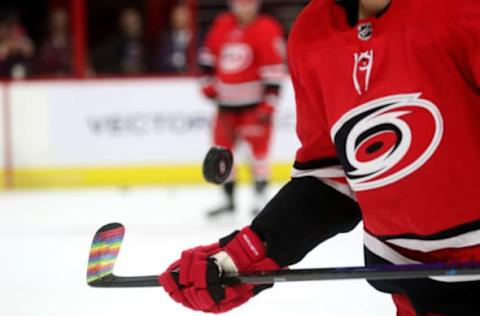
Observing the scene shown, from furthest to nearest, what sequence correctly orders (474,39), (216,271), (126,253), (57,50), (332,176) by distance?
(57,50) < (126,253) < (332,176) < (216,271) < (474,39)

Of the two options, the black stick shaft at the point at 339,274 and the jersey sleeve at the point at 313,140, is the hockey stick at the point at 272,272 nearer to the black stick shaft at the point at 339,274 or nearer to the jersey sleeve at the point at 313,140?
the black stick shaft at the point at 339,274

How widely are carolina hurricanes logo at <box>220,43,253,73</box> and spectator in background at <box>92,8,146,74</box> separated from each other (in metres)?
1.87

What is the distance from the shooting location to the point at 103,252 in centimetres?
139

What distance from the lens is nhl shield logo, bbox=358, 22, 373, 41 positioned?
1.27m

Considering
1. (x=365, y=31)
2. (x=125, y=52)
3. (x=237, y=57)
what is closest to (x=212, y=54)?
(x=237, y=57)

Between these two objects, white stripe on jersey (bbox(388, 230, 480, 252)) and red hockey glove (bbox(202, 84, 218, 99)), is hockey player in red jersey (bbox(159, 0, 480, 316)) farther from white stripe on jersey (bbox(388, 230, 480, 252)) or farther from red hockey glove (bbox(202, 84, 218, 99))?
red hockey glove (bbox(202, 84, 218, 99))

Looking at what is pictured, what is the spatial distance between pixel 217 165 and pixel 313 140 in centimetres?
18

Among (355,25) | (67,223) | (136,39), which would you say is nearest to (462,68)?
(355,25)

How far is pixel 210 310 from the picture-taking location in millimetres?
1372

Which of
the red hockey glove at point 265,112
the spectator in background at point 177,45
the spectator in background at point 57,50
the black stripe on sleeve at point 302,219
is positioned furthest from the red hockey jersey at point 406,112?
the spectator in background at point 57,50

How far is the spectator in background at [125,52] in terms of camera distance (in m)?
7.00

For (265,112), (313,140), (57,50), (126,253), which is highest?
(57,50)

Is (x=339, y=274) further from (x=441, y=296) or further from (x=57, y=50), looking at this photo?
(x=57, y=50)

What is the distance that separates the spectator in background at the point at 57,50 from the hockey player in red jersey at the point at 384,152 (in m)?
5.55
